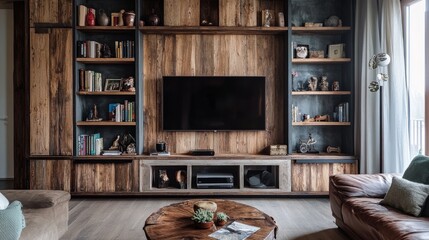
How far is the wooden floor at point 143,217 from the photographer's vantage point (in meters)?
3.19

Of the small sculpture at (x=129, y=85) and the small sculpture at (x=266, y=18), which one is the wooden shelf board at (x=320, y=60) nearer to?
the small sculpture at (x=266, y=18)

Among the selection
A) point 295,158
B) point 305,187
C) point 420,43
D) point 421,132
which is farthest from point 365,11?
point 305,187

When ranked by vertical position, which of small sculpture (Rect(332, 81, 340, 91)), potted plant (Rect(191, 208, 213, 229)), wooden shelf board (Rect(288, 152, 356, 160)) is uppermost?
small sculpture (Rect(332, 81, 340, 91))

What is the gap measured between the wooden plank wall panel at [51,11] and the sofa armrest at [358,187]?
149 inches

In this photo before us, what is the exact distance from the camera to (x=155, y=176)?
15.6ft

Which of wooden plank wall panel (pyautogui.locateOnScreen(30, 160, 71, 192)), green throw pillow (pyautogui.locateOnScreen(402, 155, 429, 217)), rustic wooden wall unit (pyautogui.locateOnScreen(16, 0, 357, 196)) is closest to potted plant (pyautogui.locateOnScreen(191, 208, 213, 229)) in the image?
green throw pillow (pyautogui.locateOnScreen(402, 155, 429, 217))

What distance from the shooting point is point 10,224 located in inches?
75.5

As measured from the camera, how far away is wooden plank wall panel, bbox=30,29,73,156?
447 cm

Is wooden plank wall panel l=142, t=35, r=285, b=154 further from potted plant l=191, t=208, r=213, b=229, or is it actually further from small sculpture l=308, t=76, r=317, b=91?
potted plant l=191, t=208, r=213, b=229

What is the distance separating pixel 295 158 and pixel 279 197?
1.87 feet

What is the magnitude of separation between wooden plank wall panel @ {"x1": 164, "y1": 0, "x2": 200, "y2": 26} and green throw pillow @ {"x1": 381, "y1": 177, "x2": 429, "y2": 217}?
124 inches

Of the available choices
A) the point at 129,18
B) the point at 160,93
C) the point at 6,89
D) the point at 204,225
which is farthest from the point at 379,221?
the point at 6,89

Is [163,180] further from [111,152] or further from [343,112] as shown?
[343,112]

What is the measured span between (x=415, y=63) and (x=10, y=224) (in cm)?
424
